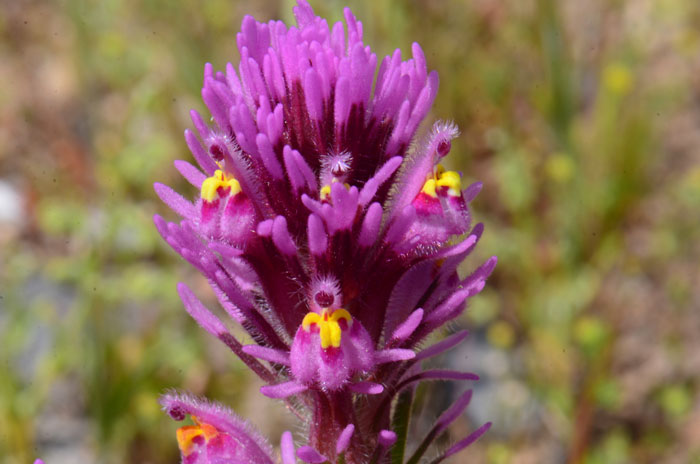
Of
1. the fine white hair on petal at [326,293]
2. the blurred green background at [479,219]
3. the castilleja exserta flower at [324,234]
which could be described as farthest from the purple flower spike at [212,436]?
the blurred green background at [479,219]

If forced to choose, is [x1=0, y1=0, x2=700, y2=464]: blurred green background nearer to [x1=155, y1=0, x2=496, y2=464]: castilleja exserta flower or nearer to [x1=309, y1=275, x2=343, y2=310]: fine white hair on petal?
[x1=155, y1=0, x2=496, y2=464]: castilleja exserta flower

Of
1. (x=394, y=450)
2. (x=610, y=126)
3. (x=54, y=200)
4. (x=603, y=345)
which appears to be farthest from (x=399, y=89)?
(x=54, y=200)

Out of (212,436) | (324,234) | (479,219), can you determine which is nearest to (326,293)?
(324,234)

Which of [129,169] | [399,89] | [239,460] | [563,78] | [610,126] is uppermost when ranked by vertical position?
[563,78]

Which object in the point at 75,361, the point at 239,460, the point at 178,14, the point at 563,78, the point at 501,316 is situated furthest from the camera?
the point at 178,14

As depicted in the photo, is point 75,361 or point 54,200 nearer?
point 75,361

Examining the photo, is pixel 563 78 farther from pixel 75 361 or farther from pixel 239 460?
pixel 239 460

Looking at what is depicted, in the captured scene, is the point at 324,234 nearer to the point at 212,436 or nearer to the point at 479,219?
the point at 212,436
